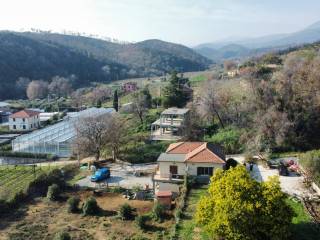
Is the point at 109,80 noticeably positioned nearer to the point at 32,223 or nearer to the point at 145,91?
the point at 145,91

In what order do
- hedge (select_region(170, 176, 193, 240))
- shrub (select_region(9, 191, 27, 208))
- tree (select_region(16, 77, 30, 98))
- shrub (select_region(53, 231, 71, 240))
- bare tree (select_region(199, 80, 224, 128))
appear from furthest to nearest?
tree (select_region(16, 77, 30, 98)), bare tree (select_region(199, 80, 224, 128)), shrub (select_region(9, 191, 27, 208)), hedge (select_region(170, 176, 193, 240)), shrub (select_region(53, 231, 71, 240))

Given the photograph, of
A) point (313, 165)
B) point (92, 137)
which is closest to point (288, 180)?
point (313, 165)

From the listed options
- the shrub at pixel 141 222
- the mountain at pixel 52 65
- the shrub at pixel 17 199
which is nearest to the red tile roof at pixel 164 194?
the shrub at pixel 141 222

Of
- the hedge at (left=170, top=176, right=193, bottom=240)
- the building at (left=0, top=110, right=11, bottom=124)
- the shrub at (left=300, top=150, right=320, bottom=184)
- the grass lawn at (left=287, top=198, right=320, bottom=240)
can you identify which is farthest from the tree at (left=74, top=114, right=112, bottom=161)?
the building at (left=0, top=110, right=11, bottom=124)

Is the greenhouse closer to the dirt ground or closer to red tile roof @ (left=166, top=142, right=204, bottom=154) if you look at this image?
red tile roof @ (left=166, top=142, right=204, bottom=154)

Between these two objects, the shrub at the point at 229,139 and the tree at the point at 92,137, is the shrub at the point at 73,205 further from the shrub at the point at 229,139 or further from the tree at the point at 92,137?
the shrub at the point at 229,139

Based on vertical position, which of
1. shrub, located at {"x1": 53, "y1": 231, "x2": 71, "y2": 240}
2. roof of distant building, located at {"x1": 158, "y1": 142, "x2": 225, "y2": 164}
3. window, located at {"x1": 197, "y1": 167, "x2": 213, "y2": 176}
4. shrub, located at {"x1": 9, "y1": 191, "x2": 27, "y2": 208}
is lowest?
shrub, located at {"x1": 9, "y1": 191, "x2": 27, "y2": 208}
